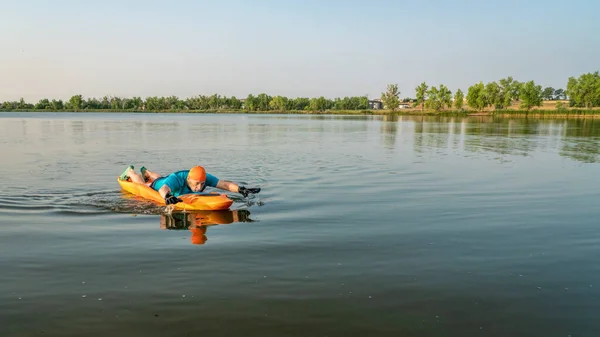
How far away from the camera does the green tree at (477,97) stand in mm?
135500

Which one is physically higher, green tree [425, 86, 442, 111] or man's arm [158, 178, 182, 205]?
green tree [425, 86, 442, 111]

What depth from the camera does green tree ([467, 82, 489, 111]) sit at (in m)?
136

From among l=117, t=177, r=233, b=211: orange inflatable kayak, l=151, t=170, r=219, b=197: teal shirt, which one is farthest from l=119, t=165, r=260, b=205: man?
l=117, t=177, r=233, b=211: orange inflatable kayak

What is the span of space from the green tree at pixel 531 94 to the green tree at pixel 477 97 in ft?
32.1

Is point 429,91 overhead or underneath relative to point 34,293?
overhead

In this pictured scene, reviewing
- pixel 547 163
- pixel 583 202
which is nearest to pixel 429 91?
pixel 547 163

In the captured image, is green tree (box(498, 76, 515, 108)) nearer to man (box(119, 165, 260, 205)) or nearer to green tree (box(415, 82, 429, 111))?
green tree (box(415, 82, 429, 111))

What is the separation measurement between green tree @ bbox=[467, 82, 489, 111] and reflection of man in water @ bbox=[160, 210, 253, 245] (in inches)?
5369

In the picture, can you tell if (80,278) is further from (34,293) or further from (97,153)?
(97,153)

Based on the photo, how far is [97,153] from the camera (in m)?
26.6

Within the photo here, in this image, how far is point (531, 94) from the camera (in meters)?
Answer: 128

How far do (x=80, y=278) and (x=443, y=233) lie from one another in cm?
706

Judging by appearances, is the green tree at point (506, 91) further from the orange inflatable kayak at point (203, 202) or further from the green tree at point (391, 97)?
the orange inflatable kayak at point (203, 202)

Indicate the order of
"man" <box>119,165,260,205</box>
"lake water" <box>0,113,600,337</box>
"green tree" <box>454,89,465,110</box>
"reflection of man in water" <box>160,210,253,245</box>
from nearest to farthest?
1. "lake water" <box>0,113,600,337</box>
2. "reflection of man in water" <box>160,210,253,245</box>
3. "man" <box>119,165,260,205</box>
4. "green tree" <box>454,89,465,110</box>
